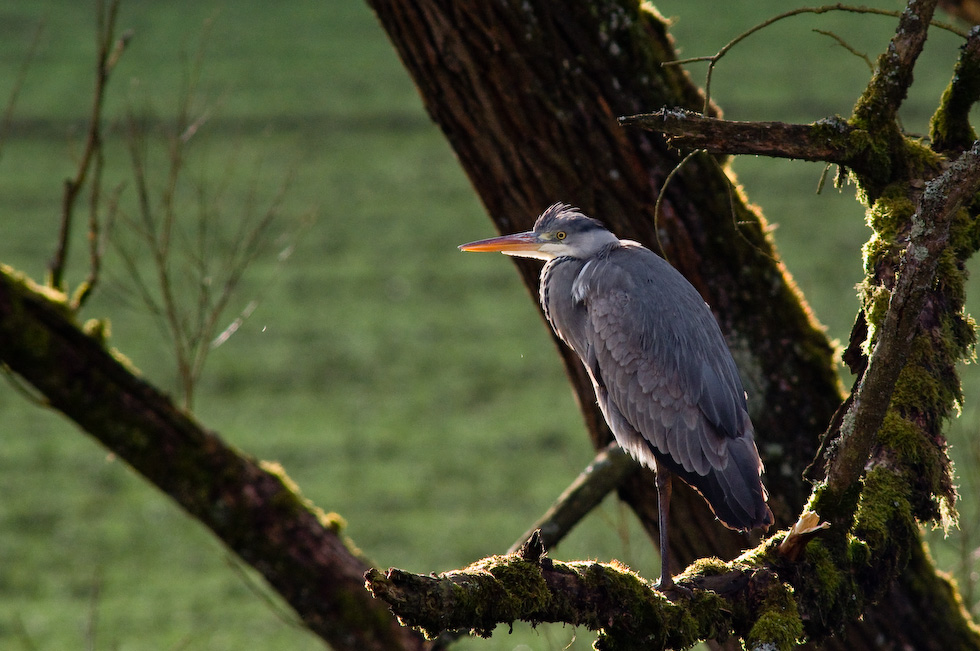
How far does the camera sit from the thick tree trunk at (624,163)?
2035mm

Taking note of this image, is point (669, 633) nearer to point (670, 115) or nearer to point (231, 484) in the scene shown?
point (670, 115)

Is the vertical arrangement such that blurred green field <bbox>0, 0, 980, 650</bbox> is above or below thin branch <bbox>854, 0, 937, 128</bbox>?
below

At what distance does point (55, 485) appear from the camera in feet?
15.1

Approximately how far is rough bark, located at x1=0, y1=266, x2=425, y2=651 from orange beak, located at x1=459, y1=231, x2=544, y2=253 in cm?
69

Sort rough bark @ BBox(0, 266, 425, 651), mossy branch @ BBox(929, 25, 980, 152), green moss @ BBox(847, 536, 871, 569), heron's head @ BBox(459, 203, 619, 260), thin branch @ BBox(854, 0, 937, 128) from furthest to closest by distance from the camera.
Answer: rough bark @ BBox(0, 266, 425, 651), heron's head @ BBox(459, 203, 619, 260), mossy branch @ BBox(929, 25, 980, 152), thin branch @ BBox(854, 0, 937, 128), green moss @ BBox(847, 536, 871, 569)

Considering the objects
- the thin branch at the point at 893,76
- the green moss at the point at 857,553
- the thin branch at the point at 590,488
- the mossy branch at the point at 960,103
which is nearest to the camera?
the green moss at the point at 857,553

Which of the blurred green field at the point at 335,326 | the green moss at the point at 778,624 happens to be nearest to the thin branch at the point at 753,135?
the green moss at the point at 778,624

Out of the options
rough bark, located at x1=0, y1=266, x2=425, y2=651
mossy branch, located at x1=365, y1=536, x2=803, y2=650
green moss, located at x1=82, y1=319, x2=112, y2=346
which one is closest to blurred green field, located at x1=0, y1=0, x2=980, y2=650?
rough bark, located at x1=0, y1=266, x2=425, y2=651

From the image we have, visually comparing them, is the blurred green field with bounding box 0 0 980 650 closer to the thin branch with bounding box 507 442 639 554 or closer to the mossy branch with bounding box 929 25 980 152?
the thin branch with bounding box 507 442 639 554

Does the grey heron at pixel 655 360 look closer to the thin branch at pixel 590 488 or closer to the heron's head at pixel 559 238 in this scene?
the heron's head at pixel 559 238

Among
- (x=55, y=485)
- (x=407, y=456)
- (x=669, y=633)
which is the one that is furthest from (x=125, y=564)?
(x=669, y=633)

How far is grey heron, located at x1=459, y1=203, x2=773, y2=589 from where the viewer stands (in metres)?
1.76

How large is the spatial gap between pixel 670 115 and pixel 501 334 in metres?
4.42

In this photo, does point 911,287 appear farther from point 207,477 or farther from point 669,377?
point 207,477
